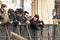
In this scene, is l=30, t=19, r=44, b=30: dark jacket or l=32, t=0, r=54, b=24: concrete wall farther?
l=32, t=0, r=54, b=24: concrete wall

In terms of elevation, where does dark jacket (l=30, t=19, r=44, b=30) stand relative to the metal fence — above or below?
above

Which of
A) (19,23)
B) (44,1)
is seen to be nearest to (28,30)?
(19,23)

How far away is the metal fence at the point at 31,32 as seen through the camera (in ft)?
45.0

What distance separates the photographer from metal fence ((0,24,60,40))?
13.7 meters

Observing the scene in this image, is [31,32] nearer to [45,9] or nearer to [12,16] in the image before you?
[12,16]

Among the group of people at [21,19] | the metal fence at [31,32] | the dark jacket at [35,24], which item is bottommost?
the metal fence at [31,32]

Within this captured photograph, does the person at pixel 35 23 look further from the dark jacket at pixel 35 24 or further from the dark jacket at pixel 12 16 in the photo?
the dark jacket at pixel 12 16

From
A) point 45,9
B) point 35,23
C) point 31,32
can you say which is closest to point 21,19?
point 35,23

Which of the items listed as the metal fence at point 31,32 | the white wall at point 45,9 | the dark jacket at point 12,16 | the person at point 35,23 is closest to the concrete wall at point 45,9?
the white wall at point 45,9

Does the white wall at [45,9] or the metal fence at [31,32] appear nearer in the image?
the metal fence at [31,32]

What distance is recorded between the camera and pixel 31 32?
14.3 meters

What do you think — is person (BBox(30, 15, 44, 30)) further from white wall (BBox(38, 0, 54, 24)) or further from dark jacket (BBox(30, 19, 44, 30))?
white wall (BBox(38, 0, 54, 24))

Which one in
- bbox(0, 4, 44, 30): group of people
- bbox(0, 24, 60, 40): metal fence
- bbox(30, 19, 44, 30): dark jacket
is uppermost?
bbox(0, 4, 44, 30): group of people

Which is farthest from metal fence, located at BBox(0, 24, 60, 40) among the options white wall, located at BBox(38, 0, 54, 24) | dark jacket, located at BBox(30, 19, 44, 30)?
white wall, located at BBox(38, 0, 54, 24)
